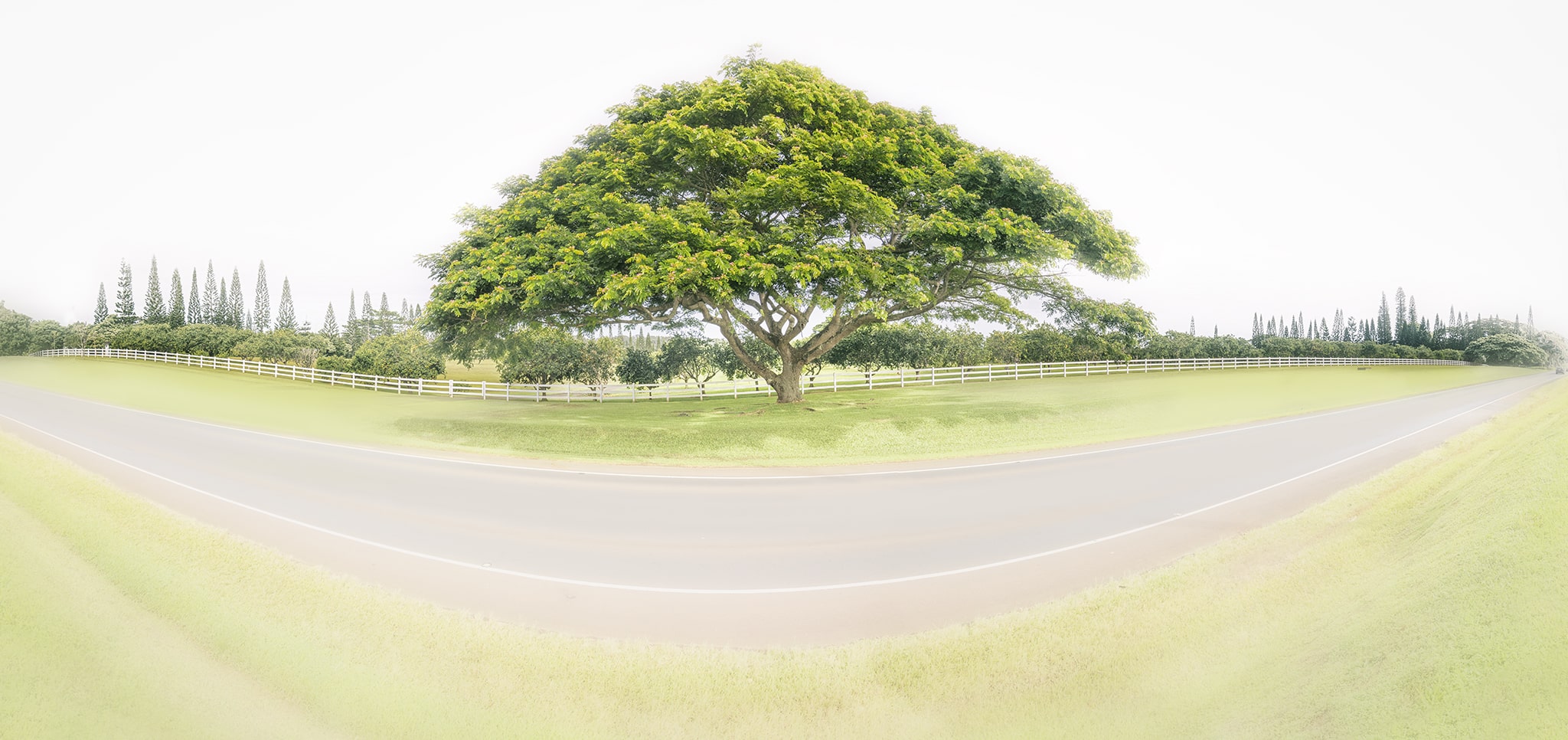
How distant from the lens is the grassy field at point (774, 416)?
48.5 feet

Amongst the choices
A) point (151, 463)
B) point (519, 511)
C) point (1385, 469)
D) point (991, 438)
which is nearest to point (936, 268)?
point (991, 438)

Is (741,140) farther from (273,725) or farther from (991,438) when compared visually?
(273,725)

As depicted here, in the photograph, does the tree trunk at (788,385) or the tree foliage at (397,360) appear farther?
the tree foliage at (397,360)

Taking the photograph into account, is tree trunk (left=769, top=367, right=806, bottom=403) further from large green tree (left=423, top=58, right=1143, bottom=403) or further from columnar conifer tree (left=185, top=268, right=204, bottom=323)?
columnar conifer tree (left=185, top=268, right=204, bottom=323)

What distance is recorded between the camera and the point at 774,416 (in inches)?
703

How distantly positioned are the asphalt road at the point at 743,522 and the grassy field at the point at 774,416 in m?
1.99

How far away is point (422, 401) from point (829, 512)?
2199 centimetres

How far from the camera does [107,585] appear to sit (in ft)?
16.3

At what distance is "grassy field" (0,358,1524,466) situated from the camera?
48.5ft

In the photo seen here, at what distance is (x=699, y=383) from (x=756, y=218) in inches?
332

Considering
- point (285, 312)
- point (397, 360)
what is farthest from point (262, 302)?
point (397, 360)

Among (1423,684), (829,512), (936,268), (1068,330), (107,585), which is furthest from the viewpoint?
(1068,330)

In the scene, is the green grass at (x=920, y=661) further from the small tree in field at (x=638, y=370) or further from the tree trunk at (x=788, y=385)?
the small tree in field at (x=638, y=370)

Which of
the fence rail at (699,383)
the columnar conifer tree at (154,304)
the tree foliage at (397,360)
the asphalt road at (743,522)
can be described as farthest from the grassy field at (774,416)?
the columnar conifer tree at (154,304)
